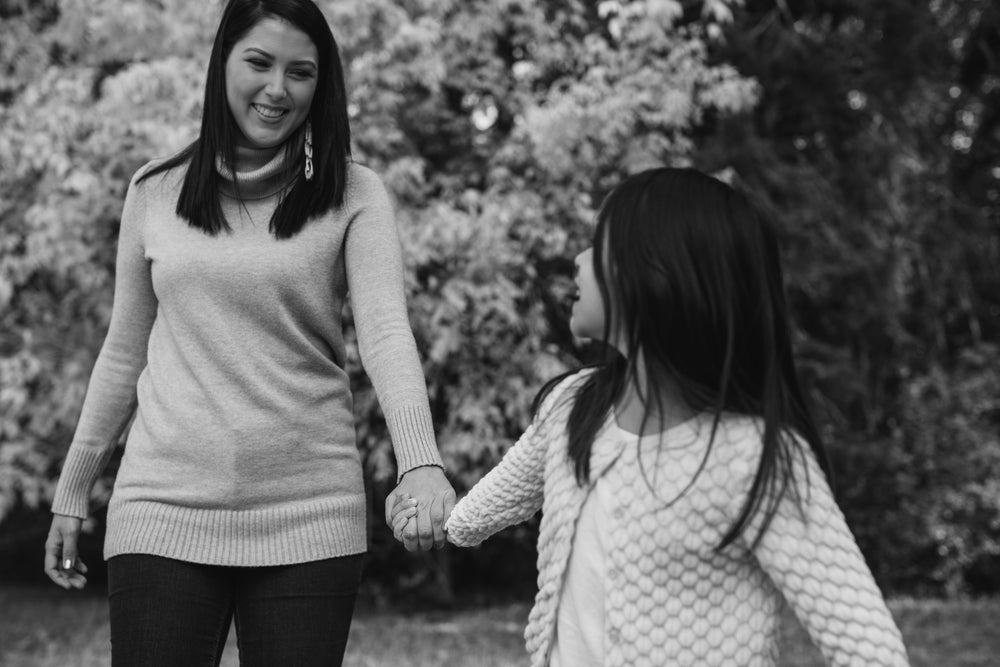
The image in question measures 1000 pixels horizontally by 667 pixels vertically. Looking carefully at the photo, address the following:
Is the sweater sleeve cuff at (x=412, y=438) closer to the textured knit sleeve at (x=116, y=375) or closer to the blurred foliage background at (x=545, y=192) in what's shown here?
the textured knit sleeve at (x=116, y=375)

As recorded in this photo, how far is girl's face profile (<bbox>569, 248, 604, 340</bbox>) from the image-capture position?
5.92ft

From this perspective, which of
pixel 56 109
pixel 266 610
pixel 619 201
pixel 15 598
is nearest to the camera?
pixel 619 201

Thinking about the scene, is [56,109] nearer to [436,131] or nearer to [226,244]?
[436,131]

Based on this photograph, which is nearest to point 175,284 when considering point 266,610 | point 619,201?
point 266,610

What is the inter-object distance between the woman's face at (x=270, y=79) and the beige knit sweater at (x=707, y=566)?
911 millimetres

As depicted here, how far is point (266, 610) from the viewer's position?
2195mm

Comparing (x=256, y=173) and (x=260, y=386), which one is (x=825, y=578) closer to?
(x=260, y=386)

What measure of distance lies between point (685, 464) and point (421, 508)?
0.56m

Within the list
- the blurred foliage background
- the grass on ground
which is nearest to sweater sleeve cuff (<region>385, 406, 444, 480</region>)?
the blurred foliage background

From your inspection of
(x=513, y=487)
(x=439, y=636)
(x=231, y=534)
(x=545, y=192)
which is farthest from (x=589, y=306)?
(x=439, y=636)

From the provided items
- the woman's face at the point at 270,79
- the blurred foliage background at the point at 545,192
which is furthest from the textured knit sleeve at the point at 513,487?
the blurred foliage background at the point at 545,192

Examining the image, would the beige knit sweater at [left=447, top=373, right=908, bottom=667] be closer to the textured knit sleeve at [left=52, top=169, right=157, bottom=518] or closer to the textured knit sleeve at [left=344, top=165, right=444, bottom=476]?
the textured knit sleeve at [left=344, top=165, right=444, bottom=476]

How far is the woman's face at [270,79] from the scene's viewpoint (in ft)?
7.57

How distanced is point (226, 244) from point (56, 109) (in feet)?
15.4
